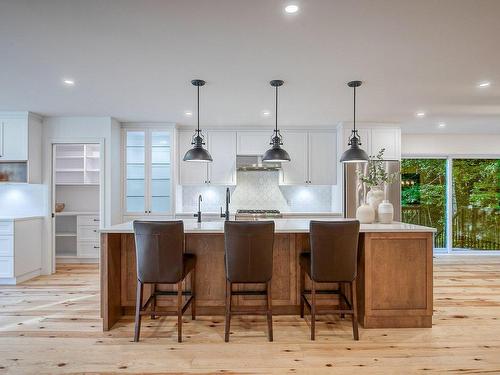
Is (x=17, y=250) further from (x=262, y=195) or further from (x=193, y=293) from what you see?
(x=262, y=195)

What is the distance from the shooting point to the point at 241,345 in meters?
2.62

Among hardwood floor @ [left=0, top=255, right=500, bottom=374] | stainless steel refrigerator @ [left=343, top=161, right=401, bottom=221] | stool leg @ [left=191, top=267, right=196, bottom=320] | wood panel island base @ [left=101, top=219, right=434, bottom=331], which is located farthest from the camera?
stainless steel refrigerator @ [left=343, top=161, right=401, bottom=221]

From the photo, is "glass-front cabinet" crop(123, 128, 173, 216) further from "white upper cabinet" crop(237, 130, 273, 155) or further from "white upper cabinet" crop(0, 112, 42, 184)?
"white upper cabinet" crop(0, 112, 42, 184)

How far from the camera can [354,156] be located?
341 centimetres

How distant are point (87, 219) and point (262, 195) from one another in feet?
10.6

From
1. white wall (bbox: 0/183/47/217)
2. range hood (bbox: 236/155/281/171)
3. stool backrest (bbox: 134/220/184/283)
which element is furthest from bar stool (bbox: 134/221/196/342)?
white wall (bbox: 0/183/47/217)

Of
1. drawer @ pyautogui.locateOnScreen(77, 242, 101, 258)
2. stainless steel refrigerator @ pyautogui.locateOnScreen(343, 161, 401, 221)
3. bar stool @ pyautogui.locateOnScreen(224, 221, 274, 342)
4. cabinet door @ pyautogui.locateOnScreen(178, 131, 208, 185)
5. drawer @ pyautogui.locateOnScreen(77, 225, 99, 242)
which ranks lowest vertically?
drawer @ pyautogui.locateOnScreen(77, 242, 101, 258)

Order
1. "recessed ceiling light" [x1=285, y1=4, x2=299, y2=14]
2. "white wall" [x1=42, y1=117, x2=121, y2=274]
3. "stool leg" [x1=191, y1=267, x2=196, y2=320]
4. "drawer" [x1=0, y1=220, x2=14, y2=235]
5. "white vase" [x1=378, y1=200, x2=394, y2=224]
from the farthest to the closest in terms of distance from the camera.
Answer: "white wall" [x1=42, y1=117, x2=121, y2=274]
"drawer" [x1=0, y1=220, x2=14, y2=235]
"white vase" [x1=378, y1=200, x2=394, y2=224]
"stool leg" [x1=191, y1=267, x2=196, y2=320]
"recessed ceiling light" [x1=285, y1=4, x2=299, y2=14]

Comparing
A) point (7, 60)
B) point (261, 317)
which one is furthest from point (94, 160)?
point (261, 317)

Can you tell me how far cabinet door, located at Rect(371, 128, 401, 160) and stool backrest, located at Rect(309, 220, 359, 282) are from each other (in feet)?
10.4

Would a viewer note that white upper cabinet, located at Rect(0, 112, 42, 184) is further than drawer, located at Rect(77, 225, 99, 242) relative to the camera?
No

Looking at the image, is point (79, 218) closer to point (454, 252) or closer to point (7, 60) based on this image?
point (7, 60)

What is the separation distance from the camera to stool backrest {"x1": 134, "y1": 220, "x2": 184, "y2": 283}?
2.65 meters

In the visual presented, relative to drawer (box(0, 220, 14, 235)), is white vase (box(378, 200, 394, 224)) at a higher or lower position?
higher
